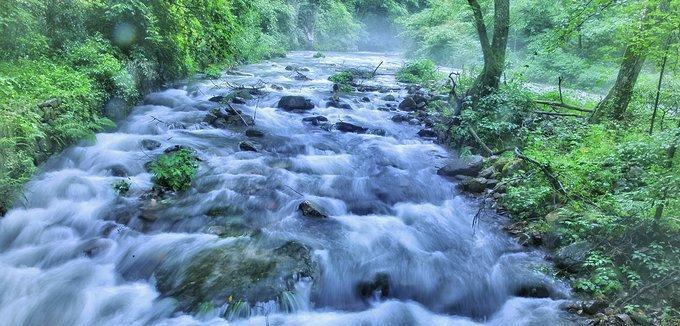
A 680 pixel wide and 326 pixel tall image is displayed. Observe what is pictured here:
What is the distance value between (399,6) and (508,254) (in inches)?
1804

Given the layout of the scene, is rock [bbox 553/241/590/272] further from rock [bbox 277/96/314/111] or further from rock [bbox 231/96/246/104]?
rock [bbox 231/96/246/104]

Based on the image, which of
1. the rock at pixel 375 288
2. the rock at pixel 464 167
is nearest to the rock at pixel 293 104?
the rock at pixel 464 167

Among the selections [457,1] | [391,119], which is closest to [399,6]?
[457,1]

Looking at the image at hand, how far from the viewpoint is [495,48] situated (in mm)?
10656

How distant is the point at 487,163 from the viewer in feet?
27.6

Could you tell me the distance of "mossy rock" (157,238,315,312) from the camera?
4793 millimetres

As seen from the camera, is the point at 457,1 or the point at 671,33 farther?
the point at 457,1

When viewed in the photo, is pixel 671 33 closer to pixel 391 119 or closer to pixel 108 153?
pixel 391 119

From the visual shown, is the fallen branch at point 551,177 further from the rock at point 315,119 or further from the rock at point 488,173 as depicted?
the rock at point 315,119

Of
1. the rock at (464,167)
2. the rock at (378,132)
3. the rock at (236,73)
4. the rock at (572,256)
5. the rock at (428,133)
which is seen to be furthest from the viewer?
the rock at (236,73)

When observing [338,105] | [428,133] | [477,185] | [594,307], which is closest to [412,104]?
[338,105]

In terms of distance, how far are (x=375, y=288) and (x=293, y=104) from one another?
27.5 ft

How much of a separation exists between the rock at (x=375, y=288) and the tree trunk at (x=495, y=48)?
6690mm

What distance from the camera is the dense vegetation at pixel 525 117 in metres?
5.14
